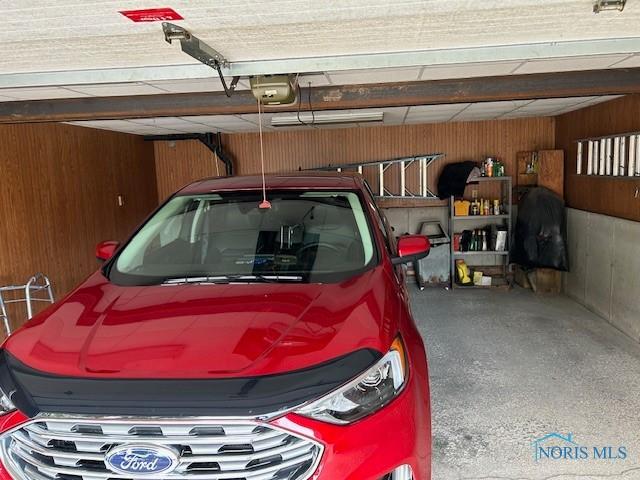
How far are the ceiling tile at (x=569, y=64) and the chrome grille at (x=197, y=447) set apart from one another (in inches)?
117

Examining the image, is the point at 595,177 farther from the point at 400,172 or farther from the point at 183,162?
the point at 183,162

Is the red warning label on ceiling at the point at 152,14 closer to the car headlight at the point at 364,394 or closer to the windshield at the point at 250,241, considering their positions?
the windshield at the point at 250,241

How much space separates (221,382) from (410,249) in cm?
140

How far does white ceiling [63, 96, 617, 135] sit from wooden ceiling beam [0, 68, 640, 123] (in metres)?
1.29

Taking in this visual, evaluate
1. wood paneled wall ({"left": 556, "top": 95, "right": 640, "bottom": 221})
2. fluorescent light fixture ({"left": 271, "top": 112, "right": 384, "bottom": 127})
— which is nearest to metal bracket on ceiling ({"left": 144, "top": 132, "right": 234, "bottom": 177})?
fluorescent light fixture ({"left": 271, "top": 112, "right": 384, "bottom": 127})

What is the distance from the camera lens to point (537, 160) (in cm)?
649

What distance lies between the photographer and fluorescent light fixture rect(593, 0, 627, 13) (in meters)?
1.83

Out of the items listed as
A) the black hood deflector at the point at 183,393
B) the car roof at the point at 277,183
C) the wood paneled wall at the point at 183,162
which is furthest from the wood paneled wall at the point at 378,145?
the black hood deflector at the point at 183,393

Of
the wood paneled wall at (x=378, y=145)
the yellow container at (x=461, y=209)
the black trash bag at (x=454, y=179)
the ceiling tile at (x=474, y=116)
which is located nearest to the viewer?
the ceiling tile at (x=474, y=116)

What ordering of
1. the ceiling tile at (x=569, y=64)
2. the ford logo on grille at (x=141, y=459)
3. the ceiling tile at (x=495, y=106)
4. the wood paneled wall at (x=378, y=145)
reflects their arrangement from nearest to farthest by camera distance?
the ford logo on grille at (x=141, y=459), the ceiling tile at (x=569, y=64), the ceiling tile at (x=495, y=106), the wood paneled wall at (x=378, y=145)

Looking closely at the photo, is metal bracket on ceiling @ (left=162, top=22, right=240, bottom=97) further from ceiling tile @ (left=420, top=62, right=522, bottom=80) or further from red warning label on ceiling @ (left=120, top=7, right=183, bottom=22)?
ceiling tile @ (left=420, top=62, right=522, bottom=80)

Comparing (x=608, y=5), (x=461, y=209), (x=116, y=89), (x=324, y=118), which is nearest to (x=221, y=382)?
(x=608, y=5)

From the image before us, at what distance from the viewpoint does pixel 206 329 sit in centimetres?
159

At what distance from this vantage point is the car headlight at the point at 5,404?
1404 millimetres
